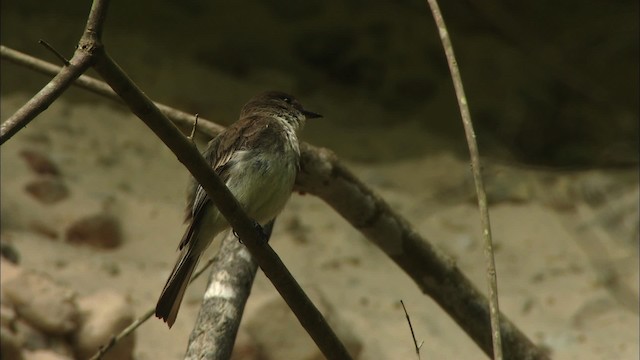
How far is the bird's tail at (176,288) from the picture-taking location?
306cm

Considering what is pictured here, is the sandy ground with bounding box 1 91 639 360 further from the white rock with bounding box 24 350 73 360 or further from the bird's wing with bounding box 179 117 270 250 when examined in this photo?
the bird's wing with bounding box 179 117 270 250

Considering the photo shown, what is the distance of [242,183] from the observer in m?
3.31

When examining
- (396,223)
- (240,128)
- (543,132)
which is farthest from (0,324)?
(543,132)

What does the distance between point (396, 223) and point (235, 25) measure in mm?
3593

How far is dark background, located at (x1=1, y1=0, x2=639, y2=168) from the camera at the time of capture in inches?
260

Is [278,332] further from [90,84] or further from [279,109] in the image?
[90,84]

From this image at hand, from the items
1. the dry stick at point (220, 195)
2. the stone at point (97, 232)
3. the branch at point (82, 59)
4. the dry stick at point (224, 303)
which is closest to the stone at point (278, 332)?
the dry stick at point (224, 303)

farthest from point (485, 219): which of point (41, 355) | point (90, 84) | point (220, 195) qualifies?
point (41, 355)

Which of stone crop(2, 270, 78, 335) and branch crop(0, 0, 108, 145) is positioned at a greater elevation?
stone crop(2, 270, 78, 335)

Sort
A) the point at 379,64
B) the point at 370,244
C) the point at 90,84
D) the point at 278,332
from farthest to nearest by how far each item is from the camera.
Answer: the point at 379,64 → the point at 370,244 → the point at 278,332 → the point at 90,84

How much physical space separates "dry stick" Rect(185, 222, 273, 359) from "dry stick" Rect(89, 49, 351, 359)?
2.06ft

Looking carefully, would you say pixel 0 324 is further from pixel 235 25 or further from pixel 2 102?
pixel 235 25

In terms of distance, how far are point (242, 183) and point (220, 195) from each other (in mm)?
883

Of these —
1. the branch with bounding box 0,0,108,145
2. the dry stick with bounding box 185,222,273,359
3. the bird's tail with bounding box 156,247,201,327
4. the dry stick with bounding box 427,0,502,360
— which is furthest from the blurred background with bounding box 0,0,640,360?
the branch with bounding box 0,0,108,145
